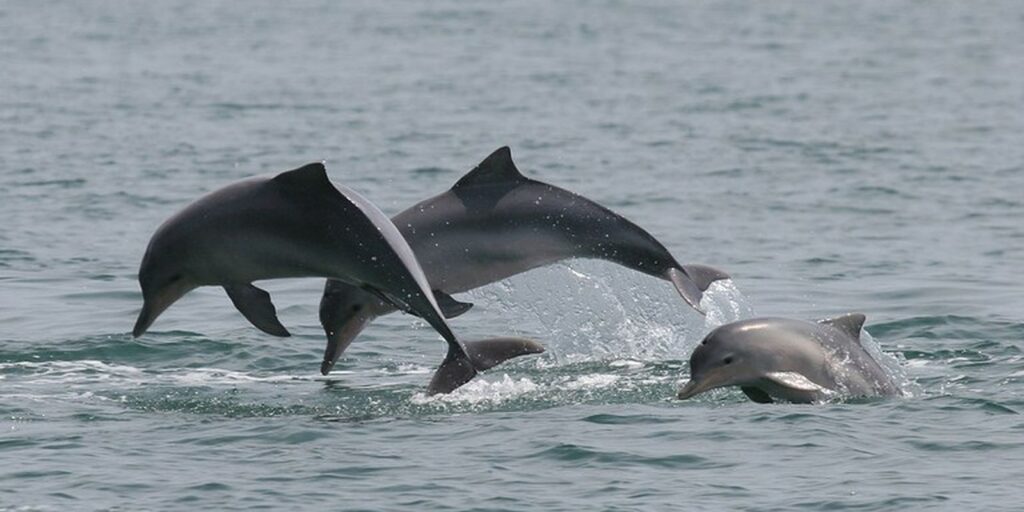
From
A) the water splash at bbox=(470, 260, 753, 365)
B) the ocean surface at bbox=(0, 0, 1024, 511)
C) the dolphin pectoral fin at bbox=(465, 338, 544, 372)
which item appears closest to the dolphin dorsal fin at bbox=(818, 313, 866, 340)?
the ocean surface at bbox=(0, 0, 1024, 511)

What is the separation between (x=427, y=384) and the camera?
15.3m

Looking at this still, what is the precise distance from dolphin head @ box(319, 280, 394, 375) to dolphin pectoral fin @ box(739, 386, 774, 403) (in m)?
2.71

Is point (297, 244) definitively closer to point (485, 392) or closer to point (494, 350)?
point (494, 350)

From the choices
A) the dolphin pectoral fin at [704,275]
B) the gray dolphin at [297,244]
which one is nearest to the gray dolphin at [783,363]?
the gray dolphin at [297,244]

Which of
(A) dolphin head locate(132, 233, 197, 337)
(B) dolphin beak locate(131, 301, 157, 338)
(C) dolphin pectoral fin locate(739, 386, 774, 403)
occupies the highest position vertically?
(A) dolphin head locate(132, 233, 197, 337)

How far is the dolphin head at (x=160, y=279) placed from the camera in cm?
1388

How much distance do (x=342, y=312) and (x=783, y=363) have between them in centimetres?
329

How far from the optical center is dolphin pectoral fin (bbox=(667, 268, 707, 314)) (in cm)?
1504

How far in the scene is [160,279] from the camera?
13984 millimetres

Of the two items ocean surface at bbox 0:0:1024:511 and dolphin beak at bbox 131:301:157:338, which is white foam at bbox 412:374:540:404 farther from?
dolphin beak at bbox 131:301:157:338

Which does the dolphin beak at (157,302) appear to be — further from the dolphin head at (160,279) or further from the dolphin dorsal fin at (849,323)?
the dolphin dorsal fin at (849,323)

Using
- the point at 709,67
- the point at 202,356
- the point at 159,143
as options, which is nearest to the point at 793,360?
the point at 202,356

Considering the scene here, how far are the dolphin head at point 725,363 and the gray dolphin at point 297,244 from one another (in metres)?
1.42

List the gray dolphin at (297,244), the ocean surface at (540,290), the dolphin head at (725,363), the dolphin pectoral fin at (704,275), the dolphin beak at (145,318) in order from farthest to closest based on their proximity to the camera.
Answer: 1. the dolphin pectoral fin at (704,275)
2. the dolphin beak at (145,318)
3. the dolphin head at (725,363)
4. the gray dolphin at (297,244)
5. the ocean surface at (540,290)
